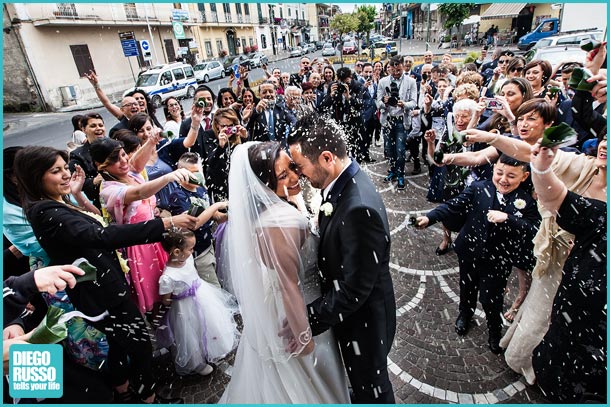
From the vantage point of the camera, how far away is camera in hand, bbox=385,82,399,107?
6320mm

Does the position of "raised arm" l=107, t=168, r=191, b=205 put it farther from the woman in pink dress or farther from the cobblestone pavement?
the cobblestone pavement

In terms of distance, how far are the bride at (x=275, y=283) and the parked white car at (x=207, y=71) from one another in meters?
25.3

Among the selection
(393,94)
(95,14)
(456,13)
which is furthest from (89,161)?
(456,13)

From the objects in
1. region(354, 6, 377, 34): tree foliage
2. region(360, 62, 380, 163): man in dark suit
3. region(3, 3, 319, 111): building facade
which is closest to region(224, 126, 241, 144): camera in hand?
region(360, 62, 380, 163): man in dark suit

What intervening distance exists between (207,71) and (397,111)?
22942 millimetres

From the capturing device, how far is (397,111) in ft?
20.7

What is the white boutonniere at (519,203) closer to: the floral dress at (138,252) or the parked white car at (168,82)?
the floral dress at (138,252)

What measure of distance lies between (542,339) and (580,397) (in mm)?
418

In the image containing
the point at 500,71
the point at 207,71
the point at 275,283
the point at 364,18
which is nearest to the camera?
the point at 275,283

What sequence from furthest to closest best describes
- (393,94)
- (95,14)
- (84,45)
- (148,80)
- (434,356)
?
(95,14) < (84,45) < (148,80) < (393,94) < (434,356)

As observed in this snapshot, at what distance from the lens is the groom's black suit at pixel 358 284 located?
1.86m

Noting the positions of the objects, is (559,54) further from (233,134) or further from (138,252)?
(138,252)

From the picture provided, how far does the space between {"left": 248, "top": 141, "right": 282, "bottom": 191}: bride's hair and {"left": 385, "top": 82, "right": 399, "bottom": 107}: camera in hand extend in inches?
190

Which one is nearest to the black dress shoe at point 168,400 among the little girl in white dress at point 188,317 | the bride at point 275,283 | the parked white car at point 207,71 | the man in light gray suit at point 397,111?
the little girl in white dress at point 188,317
